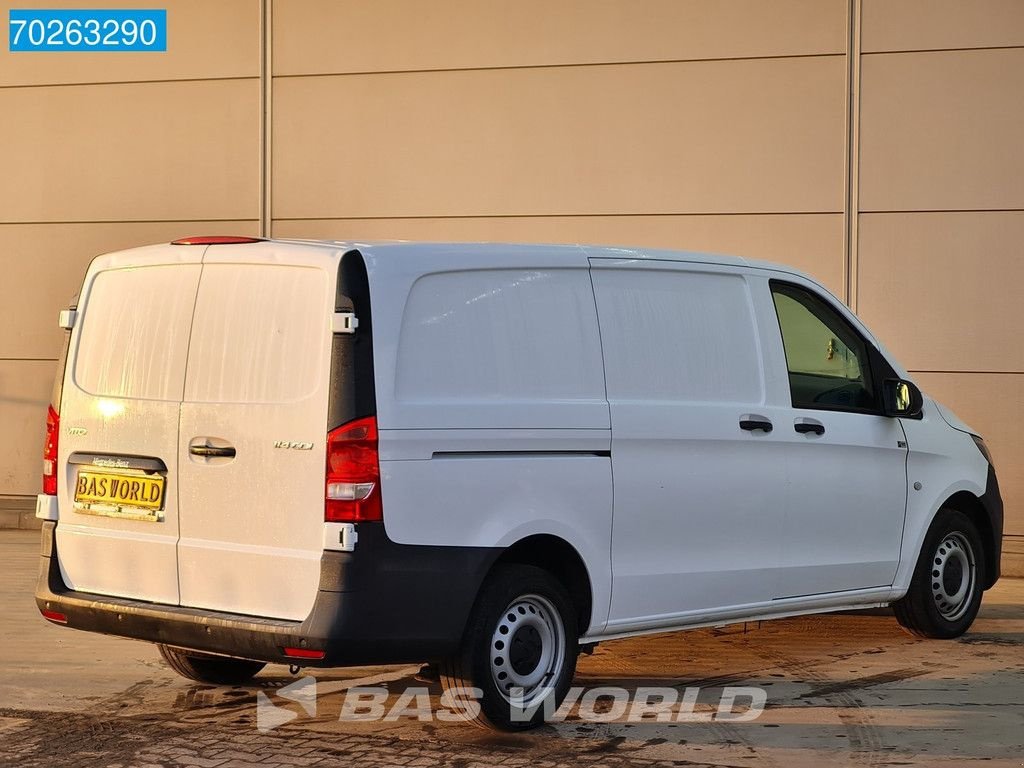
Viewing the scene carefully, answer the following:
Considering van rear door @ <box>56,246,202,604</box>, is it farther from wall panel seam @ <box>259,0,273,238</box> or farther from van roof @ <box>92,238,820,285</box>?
wall panel seam @ <box>259,0,273,238</box>

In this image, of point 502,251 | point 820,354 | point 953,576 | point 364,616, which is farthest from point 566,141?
point 364,616

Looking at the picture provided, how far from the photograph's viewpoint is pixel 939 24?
38.2 ft

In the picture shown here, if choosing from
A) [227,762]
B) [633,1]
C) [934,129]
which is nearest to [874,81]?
[934,129]

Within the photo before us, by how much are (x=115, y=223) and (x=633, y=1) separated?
4.66 m

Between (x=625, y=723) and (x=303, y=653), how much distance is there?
1498 mm

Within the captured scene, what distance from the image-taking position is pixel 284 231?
12.9 m

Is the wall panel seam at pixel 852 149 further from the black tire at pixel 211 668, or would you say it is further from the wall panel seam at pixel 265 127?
the black tire at pixel 211 668

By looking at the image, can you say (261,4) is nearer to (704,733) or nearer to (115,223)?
(115,223)

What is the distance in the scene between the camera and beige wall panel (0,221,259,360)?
1323 centimetres

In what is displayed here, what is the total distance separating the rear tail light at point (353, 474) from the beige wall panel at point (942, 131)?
6891mm

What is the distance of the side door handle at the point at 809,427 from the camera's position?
7.51m

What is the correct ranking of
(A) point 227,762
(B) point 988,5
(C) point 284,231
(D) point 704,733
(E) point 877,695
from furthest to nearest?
1. (C) point 284,231
2. (B) point 988,5
3. (E) point 877,695
4. (D) point 704,733
5. (A) point 227,762

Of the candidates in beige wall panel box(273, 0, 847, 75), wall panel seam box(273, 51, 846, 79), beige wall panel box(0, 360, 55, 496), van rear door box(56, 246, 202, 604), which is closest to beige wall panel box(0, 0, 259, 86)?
beige wall panel box(273, 0, 847, 75)

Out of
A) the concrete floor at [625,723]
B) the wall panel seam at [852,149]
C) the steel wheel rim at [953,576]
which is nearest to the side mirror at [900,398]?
the steel wheel rim at [953,576]
